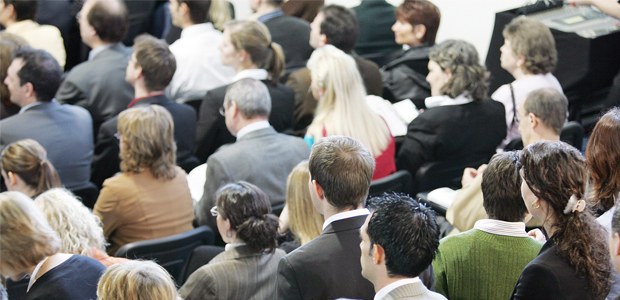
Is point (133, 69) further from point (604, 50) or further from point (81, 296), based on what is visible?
point (604, 50)

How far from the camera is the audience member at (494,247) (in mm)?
3068

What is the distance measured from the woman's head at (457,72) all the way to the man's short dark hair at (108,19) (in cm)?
201

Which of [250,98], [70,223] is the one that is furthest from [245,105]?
[70,223]

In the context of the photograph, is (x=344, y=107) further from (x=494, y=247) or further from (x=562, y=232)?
(x=562, y=232)

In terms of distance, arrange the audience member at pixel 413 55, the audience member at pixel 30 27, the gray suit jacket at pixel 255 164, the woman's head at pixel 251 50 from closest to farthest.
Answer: the gray suit jacket at pixel 255 164 < the woman's head at pixel 251 50 < the audience member at pixel 413 55 < the audience member at pixel 30 27

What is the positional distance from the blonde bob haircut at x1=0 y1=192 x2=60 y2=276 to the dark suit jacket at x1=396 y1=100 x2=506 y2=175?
2.31 metres

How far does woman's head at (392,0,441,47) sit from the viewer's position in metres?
6.50

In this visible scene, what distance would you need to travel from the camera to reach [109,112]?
587 centimetres

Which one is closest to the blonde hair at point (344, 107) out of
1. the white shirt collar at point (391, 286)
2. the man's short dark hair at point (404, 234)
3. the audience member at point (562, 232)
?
the audience member at point (562, 232)

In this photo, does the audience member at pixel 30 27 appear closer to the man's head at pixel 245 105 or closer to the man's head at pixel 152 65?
the man's head at pixel 152 65

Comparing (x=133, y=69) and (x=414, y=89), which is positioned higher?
(x=133, y=69)

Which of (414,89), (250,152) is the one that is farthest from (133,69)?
(414,89)

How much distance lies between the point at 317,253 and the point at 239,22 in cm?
307

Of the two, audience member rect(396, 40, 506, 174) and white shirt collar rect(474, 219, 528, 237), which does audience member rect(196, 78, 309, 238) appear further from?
white shirt collar rect(474, 219, 528, 237)
